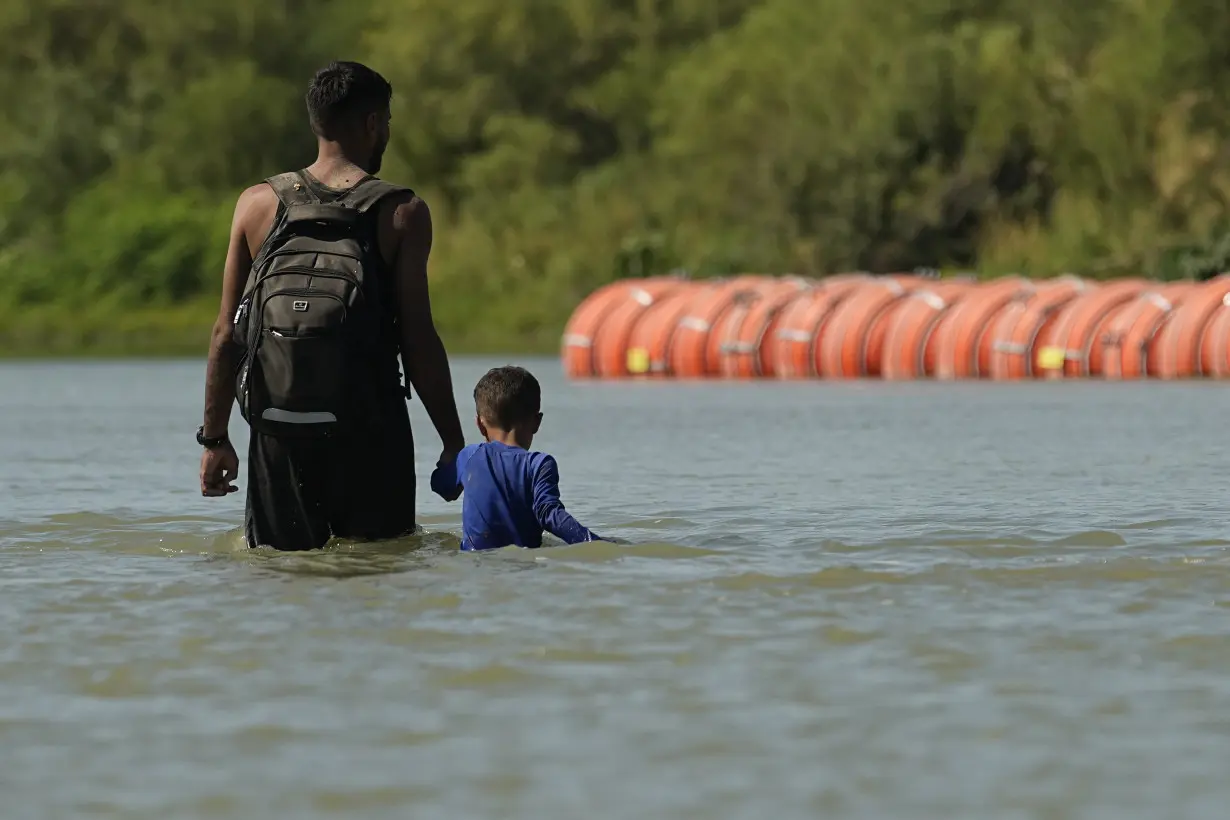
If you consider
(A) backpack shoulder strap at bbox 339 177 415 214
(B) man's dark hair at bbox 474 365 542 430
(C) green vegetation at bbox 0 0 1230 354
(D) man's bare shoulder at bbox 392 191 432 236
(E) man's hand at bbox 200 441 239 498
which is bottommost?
(E) man's hand at bbox 200 441 239 498

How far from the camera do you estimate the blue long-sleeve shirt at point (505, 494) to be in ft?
28.3

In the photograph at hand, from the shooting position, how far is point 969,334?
29391 millimetres

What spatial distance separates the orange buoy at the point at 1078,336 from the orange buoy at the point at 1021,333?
0.43 ft

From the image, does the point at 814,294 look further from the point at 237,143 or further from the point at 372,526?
the point at 237,143

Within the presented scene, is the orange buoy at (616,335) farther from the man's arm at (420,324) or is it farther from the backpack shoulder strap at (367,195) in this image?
the backpack shoulder strap at (367,195)

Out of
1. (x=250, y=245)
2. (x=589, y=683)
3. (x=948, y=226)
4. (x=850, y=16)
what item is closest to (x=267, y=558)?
(x=250, y=245)

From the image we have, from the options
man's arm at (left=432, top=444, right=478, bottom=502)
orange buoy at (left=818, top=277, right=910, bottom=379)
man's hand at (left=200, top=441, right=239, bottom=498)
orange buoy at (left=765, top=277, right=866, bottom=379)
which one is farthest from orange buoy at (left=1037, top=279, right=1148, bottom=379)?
man's hand at (left=200, top=441, right=239, bottom=498)

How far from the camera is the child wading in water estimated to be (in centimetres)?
863

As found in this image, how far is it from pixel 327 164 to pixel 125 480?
238 inches

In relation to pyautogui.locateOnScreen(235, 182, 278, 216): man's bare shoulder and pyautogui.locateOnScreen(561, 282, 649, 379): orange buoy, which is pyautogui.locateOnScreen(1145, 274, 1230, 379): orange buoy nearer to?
pyautogui.locateOnScreen(561, 282, 649, 379): orange buoy

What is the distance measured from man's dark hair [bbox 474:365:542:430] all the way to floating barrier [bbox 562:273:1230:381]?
63.7ft

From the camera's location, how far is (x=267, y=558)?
846cm

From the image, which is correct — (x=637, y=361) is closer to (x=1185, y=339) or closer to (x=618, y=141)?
(x=1185, y=339)

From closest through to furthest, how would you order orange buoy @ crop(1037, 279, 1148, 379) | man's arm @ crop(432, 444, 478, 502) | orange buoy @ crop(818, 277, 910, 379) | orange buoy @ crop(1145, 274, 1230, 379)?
man's arm @ crop(432, 444, 478, 502) < orange buoy @ crop(1145, 274, 1230, 379) < orange buoy @ crop(1037, 279, 1148, 379) < orange buoy @ crop(818, 277, 910, 379)
